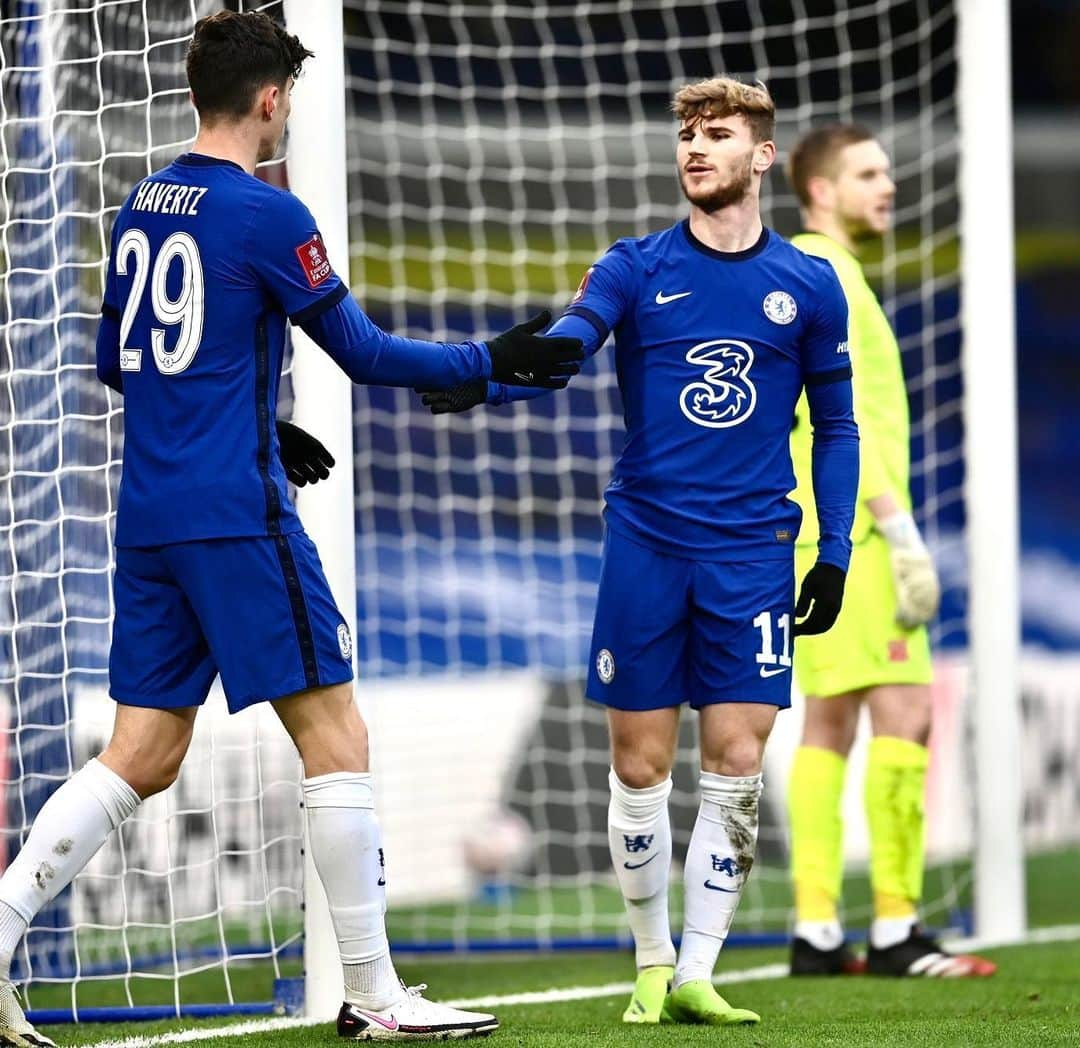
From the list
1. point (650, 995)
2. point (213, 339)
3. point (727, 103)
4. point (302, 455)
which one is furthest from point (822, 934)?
point (213, 339)

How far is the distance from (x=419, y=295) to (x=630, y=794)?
32.5 ft

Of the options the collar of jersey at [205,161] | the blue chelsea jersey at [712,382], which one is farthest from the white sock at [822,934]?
the collar of jersey at [205,161]

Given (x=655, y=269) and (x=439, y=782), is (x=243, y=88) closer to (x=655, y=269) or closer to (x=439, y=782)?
(x=655, y=269)

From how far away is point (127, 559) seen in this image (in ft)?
11.2

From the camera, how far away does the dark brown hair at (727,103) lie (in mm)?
3863

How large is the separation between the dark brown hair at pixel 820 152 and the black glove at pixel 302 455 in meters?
2.00

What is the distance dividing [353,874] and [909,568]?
6.80 feet

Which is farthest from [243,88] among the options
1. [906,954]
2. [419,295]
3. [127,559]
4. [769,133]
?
[419,295]

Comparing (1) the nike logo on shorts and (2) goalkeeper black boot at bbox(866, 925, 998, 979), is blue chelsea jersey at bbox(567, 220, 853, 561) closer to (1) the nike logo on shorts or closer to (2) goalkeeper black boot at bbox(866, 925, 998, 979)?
(1) the nike logo on shorts

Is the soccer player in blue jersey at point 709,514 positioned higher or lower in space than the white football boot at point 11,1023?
higher

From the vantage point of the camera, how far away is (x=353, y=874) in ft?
11.1

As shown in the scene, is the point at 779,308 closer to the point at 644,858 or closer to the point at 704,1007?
the point at 644,858

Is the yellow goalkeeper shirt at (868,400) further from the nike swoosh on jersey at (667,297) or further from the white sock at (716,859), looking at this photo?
the white sock at (716,859)

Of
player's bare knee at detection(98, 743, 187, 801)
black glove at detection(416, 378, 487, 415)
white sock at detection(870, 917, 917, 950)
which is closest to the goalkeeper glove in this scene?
white sock at detection(870, 917, 917, 950)
